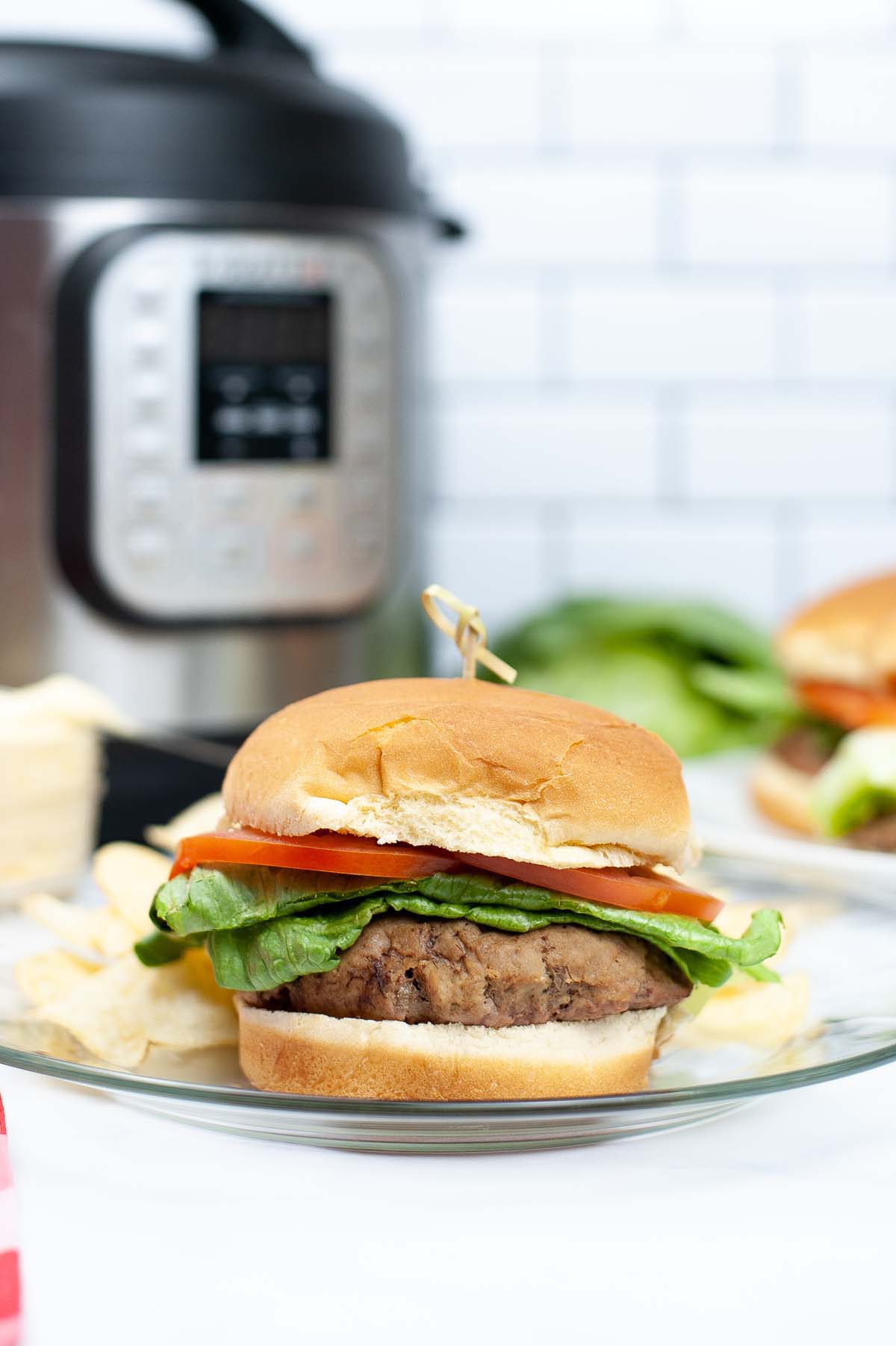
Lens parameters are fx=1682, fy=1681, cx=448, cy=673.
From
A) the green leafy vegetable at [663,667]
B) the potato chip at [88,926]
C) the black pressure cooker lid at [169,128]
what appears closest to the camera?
the potato chip at [88,926]

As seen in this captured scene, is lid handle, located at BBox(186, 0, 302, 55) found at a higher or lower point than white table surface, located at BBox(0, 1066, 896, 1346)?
higher

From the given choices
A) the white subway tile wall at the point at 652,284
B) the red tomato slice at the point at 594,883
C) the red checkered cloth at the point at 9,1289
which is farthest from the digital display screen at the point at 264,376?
the red checkered cloth at the point at 9,1289

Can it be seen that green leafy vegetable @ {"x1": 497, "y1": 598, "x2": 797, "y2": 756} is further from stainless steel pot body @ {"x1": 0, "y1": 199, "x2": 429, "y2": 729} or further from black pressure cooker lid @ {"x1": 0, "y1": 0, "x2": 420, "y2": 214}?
black pressure cooker lid @ {"x1": 0, "y1": 0, "x2": 420, "y2": 214}

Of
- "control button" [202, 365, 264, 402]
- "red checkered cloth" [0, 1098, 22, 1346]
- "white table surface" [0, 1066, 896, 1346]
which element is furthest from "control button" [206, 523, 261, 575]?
"red checkered cloth" [0, 1098, 22, 1346]

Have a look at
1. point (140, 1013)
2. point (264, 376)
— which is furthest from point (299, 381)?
point (140, 1013)

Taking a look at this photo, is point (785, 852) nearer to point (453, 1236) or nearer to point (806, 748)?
point (806, 748)

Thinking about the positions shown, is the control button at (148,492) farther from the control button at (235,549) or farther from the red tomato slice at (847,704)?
the red tomato slice at (847,704)
